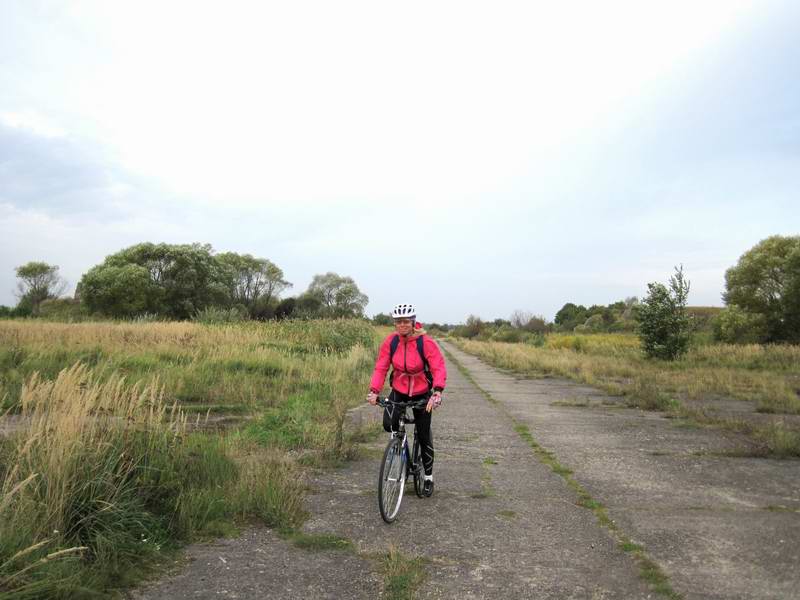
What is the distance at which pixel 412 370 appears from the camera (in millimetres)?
5617

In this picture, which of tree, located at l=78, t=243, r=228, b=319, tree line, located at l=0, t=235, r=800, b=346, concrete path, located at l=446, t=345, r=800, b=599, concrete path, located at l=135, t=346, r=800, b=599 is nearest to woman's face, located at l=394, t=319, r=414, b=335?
concrete path, located at l=135, t=346, r=800, b=599

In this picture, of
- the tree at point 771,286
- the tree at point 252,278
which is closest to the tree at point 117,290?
the tree at point 252,278

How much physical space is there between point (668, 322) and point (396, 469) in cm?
2449

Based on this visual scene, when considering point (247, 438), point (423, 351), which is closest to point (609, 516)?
point (423, 351)

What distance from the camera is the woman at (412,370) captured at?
5512mm

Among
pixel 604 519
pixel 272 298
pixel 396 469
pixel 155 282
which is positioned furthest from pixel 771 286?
pixel 272 298

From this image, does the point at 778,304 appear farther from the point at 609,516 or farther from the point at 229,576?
the point at 229,576

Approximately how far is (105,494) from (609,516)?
444cm

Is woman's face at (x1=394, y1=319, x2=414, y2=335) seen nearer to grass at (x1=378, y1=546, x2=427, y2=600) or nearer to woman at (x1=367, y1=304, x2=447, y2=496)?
woman at (x1=367, y1=304, x2=447, y2=496)

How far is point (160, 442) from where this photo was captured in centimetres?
483

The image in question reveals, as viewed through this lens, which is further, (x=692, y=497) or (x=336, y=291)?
(x=336, y=291)

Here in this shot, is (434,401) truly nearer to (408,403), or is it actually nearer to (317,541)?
(408,403)

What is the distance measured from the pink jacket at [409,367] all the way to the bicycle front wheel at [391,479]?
1.88 feet

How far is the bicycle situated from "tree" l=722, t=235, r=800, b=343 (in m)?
42.5
